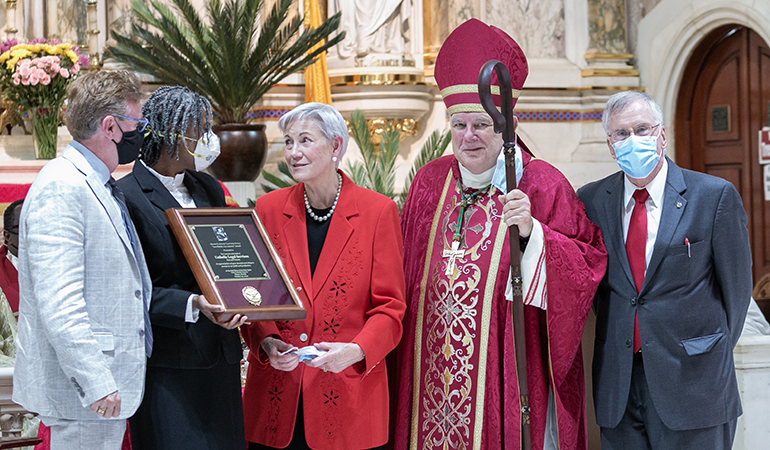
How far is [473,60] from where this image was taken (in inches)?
122

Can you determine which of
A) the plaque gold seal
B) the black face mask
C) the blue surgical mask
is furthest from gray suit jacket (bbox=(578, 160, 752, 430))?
the black face mask

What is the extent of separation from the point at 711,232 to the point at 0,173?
3.81 meters

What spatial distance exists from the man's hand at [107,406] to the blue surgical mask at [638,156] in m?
1.67

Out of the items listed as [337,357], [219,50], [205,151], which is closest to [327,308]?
[337,357]

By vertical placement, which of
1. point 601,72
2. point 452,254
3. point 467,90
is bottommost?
point 452,254

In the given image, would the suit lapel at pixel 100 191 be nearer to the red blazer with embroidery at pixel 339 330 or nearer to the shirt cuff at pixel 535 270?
the red blazer with embroidery at pixel 339 330

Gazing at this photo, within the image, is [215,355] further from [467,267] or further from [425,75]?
[425,75]

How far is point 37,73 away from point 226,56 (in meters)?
1.43

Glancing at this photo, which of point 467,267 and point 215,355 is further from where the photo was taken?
point 467,267

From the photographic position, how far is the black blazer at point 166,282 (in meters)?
2.41

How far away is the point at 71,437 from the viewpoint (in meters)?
2.21

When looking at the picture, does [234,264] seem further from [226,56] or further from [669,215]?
[226,56]

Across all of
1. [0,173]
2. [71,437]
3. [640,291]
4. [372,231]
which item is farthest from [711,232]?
[0,173]

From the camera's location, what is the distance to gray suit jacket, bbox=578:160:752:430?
271cm
